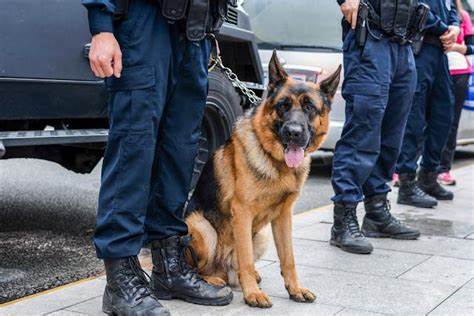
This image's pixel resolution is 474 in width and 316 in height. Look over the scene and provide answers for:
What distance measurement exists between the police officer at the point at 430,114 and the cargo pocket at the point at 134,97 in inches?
127

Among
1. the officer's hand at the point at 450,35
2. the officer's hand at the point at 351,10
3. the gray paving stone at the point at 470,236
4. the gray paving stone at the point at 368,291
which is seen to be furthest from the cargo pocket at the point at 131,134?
the officer's hand at the point at 450,35

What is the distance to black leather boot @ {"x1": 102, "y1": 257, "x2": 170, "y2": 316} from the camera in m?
3.06

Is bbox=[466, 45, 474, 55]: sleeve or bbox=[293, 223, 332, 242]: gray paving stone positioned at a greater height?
bbox=[466, 45, 474, 55]: sleeve

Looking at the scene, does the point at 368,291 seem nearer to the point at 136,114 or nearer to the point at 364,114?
the point at 364,114

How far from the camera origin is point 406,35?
4.59 metres

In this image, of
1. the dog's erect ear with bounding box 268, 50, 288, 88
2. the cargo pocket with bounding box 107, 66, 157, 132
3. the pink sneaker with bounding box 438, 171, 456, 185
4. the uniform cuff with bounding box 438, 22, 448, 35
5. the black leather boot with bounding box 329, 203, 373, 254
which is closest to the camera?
the cargo pocket with bounding box 107, 66, 157, 132

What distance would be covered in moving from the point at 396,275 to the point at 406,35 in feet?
5.02

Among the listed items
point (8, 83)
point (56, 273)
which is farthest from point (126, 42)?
point (56, 273)

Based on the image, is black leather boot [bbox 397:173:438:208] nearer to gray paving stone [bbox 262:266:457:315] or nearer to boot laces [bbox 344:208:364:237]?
boot laces [bbox 344:208:364:237]

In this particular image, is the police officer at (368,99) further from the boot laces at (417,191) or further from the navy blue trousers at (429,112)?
the boot laces at (417,191)

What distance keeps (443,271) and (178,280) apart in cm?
159

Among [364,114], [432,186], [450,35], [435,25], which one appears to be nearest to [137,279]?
[364,114]

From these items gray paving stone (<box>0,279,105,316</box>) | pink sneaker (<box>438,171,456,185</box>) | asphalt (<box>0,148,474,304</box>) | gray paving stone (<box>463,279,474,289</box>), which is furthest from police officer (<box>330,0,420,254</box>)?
pink sneaker (<box>438,171,456,185</box>)

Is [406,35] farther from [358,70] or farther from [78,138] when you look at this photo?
[78,138]
